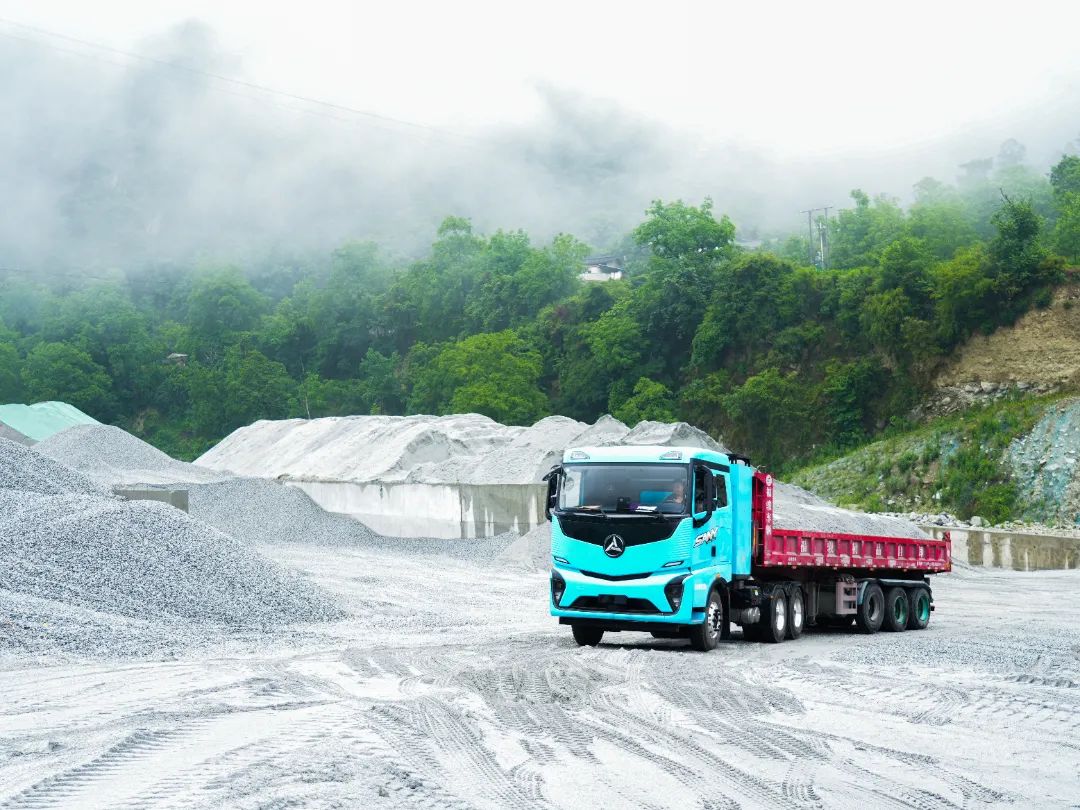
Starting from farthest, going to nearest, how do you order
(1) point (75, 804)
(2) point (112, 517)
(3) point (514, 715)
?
(2) point (112, 517)
(3) point (514, 715)
(1) point (75, 804)

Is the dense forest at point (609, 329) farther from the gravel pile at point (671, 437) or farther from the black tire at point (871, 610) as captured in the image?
the black tire at point (871, 610)

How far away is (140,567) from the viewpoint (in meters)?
17.4

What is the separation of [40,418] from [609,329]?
33.8 m

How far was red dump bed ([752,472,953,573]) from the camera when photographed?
1594 centimetres

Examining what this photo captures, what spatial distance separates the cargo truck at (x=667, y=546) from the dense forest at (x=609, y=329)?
36.2m

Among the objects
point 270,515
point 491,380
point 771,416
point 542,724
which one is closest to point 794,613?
point 542,724

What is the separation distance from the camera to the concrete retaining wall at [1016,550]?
33406 mm

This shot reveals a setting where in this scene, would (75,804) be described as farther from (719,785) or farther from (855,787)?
(855,787)

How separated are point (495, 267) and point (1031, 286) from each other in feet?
152

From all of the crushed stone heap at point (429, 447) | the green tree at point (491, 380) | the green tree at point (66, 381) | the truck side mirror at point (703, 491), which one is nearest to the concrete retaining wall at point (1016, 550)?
the crushed stone heap at point (429, 447)

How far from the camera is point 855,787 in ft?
24.6

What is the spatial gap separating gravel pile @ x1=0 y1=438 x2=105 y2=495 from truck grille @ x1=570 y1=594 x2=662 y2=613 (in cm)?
1199

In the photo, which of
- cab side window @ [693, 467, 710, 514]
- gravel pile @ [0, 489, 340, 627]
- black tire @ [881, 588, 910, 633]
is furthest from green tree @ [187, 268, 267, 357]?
cab side window @ [693, 467, 710, 514]

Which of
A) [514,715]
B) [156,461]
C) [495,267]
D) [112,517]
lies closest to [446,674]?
[514,715]
